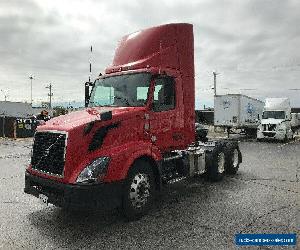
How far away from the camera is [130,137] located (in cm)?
648

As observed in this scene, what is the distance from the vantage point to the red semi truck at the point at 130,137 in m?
5.75

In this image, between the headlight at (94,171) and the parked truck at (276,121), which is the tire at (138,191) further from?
the parked truck at (276,121)

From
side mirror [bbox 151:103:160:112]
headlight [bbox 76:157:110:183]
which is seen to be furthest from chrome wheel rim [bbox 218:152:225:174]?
headlight [bbox 76:157:110:183]

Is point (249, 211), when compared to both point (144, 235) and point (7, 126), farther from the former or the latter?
point (7, 126)

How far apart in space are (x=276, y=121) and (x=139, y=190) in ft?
72.0

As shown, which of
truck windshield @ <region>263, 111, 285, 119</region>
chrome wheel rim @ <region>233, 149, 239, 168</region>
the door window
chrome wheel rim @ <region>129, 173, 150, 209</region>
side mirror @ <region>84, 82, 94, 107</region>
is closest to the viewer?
chrome wheel rim @ <region>129, 173, 150, 209</region>

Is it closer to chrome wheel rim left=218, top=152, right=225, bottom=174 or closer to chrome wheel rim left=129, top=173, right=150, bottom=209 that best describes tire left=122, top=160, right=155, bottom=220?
chrome wheel rim left=129, top=173, right=150, bottom=209

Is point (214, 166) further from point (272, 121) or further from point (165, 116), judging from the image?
point (272, 121)

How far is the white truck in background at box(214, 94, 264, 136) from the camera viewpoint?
89.0 feet

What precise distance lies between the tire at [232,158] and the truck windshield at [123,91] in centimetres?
448

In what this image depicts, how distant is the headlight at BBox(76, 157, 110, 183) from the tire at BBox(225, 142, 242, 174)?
559 centimetres

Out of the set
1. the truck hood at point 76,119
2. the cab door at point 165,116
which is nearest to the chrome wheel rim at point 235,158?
the cab door at point 165,116

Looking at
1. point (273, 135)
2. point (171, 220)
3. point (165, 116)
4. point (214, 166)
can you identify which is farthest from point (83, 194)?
point (273, 135)

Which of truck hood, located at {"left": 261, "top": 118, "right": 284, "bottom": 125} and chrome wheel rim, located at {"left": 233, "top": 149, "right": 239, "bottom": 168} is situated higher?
truck hood, located at {"left": 261, "top": 118, "right": 284, "bottom": 125}
